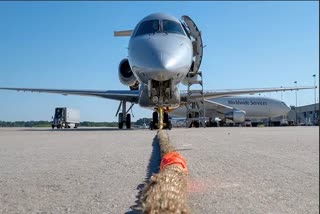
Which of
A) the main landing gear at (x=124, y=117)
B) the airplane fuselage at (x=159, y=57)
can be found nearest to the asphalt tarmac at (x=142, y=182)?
the airplane fuselage at (x=159, y=57)

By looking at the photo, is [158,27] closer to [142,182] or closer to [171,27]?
[171,27]

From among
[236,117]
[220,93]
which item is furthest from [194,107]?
[236,117]

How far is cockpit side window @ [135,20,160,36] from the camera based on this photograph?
17737mm

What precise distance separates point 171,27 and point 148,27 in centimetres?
99

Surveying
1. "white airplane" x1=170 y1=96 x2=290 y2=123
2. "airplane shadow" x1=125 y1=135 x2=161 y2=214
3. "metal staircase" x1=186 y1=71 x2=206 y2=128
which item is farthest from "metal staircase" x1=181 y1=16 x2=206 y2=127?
"white airplane" x1=170 y1=96 x2=290 y2=123

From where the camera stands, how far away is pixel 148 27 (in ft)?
59.0

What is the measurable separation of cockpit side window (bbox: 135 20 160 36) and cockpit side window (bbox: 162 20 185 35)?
0.30m

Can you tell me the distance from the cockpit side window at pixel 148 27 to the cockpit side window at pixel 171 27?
0.30 meters

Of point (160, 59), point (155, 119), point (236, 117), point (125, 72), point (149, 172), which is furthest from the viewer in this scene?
point (236, 117)

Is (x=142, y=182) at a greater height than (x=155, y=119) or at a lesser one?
lesser

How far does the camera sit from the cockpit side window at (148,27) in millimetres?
17737

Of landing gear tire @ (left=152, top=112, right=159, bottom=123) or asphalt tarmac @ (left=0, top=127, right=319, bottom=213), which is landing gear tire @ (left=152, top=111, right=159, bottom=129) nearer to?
landing gear tire @ (left=152, top=112, right=159, bottom=123)

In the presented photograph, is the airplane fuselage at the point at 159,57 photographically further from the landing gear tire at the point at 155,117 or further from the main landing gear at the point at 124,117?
the main landing gear at the point at 124,117

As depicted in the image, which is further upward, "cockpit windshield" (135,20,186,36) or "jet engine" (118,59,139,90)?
"cockpit windshield" (135,20,186,36)
